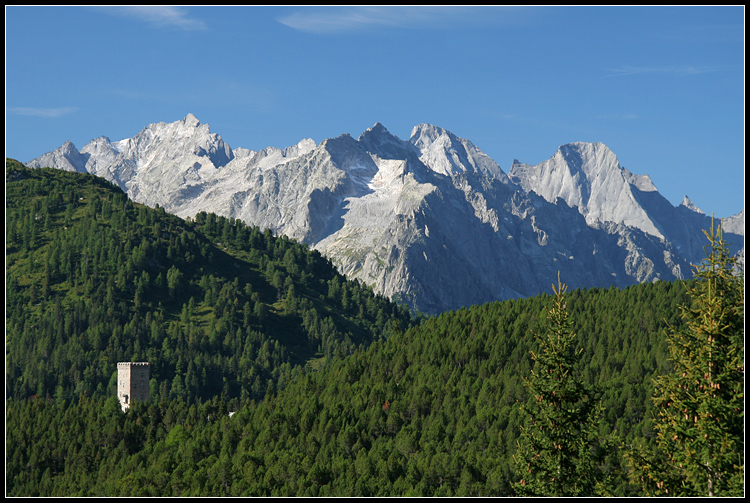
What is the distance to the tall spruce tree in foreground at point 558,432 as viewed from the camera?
55.2 m

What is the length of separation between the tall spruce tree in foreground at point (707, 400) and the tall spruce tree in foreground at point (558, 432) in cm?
325

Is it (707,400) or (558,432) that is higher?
(707,400)

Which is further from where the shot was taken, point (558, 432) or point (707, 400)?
point (558, 432)

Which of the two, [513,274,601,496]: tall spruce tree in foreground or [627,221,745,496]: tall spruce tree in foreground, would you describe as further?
[513,274,601,496]: tall spruce tree in foreground

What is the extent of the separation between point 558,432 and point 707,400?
30.8ft

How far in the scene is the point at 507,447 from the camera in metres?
186

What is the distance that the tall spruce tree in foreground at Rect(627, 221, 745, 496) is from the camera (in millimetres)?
49875

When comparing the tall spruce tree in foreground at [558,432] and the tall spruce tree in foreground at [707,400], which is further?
the tall spruce tree in foreground at [558,432]

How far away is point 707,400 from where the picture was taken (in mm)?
50375

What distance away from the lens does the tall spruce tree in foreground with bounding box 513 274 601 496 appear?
181ft

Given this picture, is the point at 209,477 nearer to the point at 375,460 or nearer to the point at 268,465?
the point at 268,465

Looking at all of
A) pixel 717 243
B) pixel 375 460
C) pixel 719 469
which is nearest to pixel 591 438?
pixel 719 469

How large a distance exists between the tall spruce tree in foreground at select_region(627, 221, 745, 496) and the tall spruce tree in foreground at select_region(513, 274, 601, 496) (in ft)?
10.7

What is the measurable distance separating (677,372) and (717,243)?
8.12 meters
